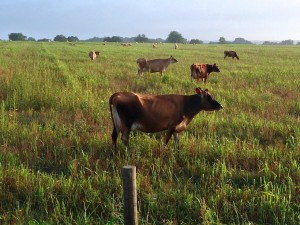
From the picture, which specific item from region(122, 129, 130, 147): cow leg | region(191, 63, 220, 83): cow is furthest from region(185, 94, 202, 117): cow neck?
region(191, 63, 220, 83): cow

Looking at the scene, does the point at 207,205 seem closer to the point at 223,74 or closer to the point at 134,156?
the point at 134,156

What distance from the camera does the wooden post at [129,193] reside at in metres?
3.01

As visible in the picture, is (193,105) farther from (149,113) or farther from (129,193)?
(129,193)

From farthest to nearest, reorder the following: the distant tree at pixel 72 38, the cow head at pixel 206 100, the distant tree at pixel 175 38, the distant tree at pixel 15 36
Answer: the distant tree at pixel 175 38 < the distant tree at pixel 72 38 < the distant tree at pixel 15 36 < the cow head at pixel 206 100

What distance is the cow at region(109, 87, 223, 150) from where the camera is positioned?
6.23m

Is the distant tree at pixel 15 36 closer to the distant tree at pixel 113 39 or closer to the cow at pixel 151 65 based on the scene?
the distant tree at pixel 113 39

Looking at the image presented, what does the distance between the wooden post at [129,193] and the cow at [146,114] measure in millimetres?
3140

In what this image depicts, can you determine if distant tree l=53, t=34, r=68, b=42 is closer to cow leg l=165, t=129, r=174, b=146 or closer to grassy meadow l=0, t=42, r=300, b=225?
grassy meadow l=0, t=42, r=300, b=225

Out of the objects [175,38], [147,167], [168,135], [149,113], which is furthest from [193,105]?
[175,38]

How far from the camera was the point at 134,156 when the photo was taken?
5895mm

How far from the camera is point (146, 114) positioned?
6.28 meters

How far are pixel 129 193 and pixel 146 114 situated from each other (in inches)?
128

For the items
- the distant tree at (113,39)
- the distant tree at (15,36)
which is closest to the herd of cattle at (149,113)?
the distant tree at (113,39)

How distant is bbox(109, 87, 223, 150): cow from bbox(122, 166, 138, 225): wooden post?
3140 millimetres
